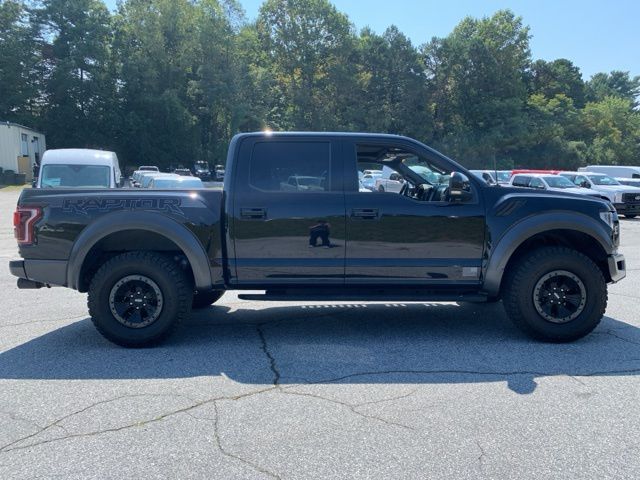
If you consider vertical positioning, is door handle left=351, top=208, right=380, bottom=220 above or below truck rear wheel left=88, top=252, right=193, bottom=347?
above

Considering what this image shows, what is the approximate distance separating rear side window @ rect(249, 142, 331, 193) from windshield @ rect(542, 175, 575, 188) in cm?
1709

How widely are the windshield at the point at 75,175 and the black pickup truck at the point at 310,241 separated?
32.1 feet


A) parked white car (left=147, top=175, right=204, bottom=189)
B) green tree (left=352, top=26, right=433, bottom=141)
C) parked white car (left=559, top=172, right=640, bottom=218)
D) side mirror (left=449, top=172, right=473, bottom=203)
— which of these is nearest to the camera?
side mirror (left=449, top=172, right=473, bottom=203)

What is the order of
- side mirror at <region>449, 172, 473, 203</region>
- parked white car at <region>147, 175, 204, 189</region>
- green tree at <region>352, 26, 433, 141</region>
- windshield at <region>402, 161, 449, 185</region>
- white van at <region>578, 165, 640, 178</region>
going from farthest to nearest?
green tree at <region>352, 26, 433, 141</region> → white van at <region>578, 165, 640, 178</region> → parked white car at <region>147, 175, 204, 189</region> → windshield at <region>402, 161, 449, 185</region> → side mirror at <region>449, 172, 473, 203</region>

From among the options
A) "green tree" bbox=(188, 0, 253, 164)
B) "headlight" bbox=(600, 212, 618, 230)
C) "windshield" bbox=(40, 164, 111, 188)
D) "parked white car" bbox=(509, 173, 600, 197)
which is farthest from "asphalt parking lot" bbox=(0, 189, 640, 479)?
"green tree" bbox=(188, 0, 253, 164)

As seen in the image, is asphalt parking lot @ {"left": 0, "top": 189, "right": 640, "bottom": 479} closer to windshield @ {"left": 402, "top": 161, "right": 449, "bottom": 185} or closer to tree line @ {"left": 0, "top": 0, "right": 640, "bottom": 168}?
windshield @ {"left": 402, "top": 161, "right": 449, "bottom": 185}

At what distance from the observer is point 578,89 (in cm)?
7519

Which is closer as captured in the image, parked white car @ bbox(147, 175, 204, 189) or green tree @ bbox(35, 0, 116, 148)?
parked white car @ bbox(147, 175, 204, 189)

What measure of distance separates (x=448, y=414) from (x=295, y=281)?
6.86 feet

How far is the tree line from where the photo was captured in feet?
177

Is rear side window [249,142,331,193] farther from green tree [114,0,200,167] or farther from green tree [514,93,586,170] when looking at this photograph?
green tree [514,93,586,170]

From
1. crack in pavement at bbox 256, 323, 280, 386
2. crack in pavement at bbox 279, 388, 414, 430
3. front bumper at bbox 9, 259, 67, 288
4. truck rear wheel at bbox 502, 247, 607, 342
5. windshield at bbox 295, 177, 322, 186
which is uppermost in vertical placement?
windshield at bbox 295, 177, 322, 186

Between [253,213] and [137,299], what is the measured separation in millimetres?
1384

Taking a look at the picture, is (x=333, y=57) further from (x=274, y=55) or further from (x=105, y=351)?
(x=105, y=351)
